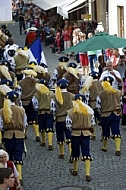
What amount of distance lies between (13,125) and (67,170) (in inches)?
64.9

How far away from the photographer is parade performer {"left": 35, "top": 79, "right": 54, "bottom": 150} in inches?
511

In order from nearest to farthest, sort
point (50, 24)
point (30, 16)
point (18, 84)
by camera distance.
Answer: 1. point (18, 84)
2. point (50, 24)
3. point (30, 16)

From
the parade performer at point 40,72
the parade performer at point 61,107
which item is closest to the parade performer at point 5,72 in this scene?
the parade performer at point 40,72

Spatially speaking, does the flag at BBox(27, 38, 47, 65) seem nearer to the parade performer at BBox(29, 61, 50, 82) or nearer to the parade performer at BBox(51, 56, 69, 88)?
the parade performer at BBox(51, 56, 69, 88)

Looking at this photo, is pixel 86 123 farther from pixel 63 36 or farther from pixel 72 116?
pixel 63 36

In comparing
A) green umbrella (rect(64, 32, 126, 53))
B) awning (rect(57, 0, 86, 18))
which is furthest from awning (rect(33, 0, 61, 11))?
green umbrella (rect(64, 32, 126, 53))

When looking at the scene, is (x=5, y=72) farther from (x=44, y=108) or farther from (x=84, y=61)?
(x=84, y=61)

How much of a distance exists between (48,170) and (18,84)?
291cm

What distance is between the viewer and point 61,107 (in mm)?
12086

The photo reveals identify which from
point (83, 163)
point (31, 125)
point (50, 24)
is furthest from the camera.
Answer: point (50, 24)

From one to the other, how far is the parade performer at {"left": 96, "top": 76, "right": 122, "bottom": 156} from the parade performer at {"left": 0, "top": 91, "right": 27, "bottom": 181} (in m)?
2.22

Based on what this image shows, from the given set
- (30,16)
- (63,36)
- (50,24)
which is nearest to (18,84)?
(63,36)

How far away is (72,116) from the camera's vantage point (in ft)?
35.9

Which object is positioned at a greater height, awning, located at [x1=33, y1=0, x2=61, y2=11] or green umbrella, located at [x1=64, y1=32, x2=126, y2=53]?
awning, located at [x1=33, y1=0, x2=61, y2=11]
